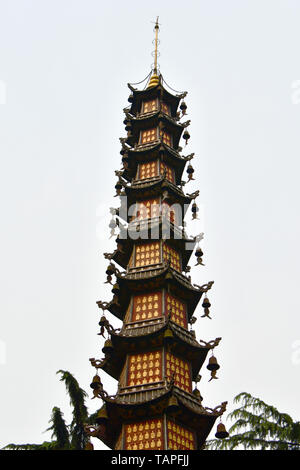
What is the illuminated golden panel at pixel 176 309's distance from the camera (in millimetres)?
30312

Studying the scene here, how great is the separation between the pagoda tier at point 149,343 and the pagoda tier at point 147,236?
5.54 metres

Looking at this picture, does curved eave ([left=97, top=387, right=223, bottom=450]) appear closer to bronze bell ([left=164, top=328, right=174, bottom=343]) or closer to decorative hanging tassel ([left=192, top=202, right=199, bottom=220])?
bronze bell ([left=164, top=328, right=174, bottom=343])

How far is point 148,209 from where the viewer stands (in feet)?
117

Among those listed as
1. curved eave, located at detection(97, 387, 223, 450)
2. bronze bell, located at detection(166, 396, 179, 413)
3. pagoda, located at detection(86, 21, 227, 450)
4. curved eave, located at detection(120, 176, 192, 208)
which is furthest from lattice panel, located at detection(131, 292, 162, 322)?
curved eave, located at detection(120, 176, 192, 208)

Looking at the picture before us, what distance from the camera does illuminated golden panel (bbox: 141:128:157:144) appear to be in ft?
133

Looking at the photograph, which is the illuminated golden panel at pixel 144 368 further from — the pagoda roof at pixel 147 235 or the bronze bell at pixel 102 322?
the pagoda roof at pixel 147 235

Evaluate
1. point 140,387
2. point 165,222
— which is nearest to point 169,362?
point 140,387

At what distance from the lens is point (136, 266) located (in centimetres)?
3259

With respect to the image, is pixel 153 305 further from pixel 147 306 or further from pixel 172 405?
pixel 172 405

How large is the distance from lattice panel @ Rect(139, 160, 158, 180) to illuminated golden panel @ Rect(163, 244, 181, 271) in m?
5.73

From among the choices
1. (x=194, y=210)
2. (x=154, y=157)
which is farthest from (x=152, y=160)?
(x=194, y=210)

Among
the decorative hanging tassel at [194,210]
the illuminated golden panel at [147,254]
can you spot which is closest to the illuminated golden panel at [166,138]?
the decorative hanging tassel at [194,210]
